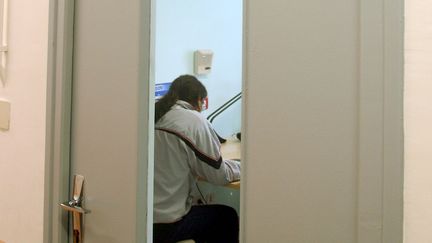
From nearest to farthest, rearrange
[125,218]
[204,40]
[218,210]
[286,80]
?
[286,80], [125,218], [218,210], [204,40]

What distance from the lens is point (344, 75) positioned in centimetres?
94

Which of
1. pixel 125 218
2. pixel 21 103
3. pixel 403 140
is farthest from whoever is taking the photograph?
pixel 21 103

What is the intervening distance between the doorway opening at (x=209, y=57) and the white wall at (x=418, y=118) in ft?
5.94

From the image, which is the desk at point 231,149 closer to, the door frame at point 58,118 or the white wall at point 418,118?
the door frame at point 58,118

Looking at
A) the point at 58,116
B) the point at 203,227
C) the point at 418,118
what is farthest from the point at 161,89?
the point at 418,118

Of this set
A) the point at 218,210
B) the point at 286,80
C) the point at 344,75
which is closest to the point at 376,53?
the point at 344,75

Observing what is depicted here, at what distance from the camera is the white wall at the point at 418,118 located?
84 cm

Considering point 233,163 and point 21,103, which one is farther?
point 233,163

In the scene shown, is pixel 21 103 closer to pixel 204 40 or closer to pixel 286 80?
pixel 286 80

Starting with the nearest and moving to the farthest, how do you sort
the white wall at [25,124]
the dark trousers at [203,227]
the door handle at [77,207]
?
the door handle at [77,207]
the white wall at [25,124]
the dark trousers at [203,227]

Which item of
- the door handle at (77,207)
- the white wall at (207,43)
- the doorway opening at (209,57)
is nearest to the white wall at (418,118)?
the door handle at (77,207)

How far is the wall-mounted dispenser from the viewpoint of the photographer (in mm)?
3088

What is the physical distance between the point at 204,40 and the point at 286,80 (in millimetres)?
2188

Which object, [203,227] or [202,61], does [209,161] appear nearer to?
[203,227]
